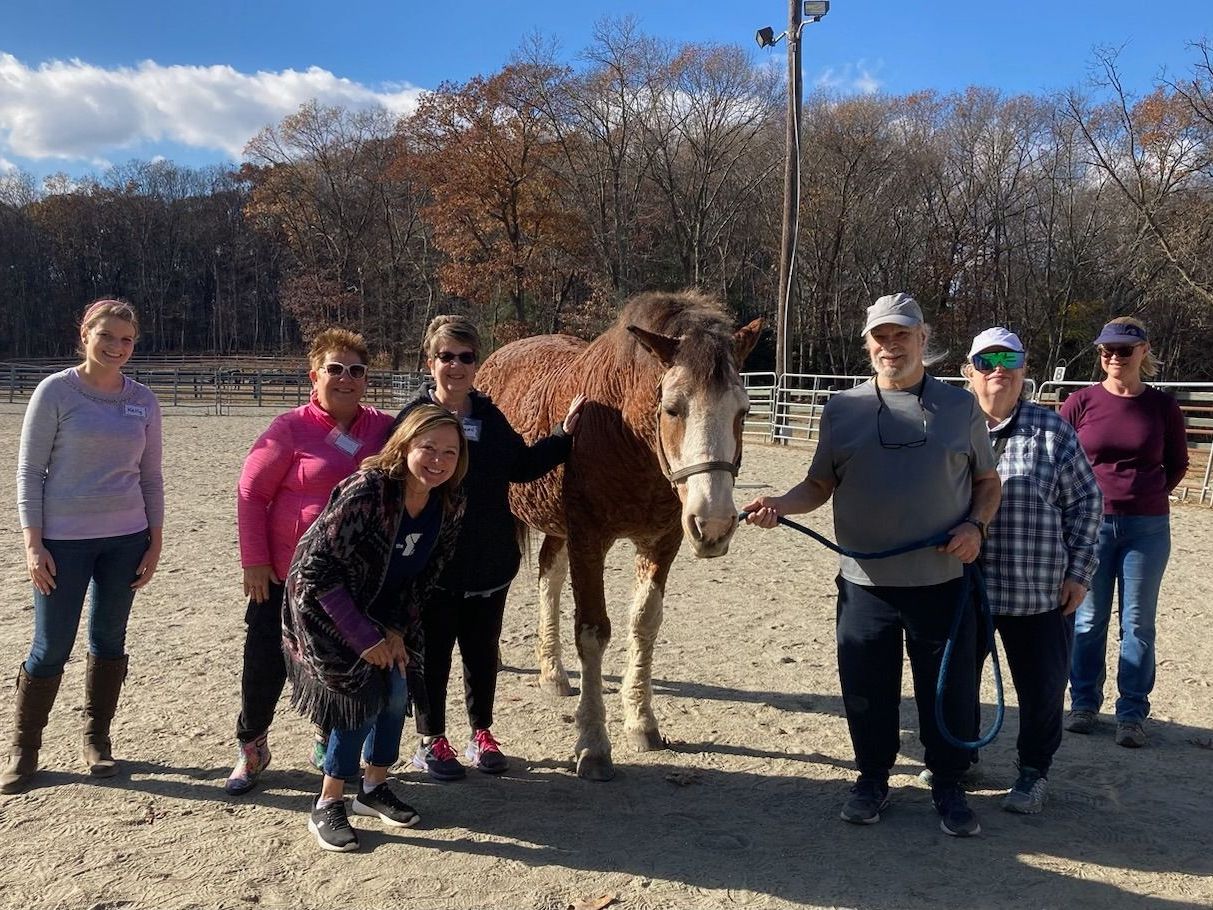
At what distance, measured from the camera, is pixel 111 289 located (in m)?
53.8

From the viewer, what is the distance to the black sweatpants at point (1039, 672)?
2918 mm

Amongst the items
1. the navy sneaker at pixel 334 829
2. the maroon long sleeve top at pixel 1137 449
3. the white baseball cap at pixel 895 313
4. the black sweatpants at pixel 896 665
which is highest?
the white baseball cap at pixel 895 313

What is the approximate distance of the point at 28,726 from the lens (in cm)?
306

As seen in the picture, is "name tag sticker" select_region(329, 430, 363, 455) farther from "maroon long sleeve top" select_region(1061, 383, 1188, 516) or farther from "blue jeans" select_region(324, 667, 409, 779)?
"maroon long sleeve top" select_region(1061, 383, 1188, 516)

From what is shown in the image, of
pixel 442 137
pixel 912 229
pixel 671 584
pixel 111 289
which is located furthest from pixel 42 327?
pixel 671 584

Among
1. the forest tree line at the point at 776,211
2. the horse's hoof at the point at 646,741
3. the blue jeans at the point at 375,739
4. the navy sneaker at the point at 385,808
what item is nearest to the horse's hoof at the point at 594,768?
the horse's hoof at the point at 646,741

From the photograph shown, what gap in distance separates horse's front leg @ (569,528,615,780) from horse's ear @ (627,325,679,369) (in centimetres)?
94

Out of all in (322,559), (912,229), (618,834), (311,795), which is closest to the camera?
(322,559)

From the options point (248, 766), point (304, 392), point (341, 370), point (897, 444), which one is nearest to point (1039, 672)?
point (897, 444)

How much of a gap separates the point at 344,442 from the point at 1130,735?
3.62 m

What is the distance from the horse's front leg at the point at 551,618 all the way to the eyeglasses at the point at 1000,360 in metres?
2.56

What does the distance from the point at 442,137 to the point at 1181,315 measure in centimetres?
2686

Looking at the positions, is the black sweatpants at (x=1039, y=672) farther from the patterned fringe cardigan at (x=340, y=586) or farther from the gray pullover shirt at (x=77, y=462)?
the gray pullover shirt at (x=77, y=462)

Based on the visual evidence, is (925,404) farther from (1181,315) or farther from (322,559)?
(1181,315)
